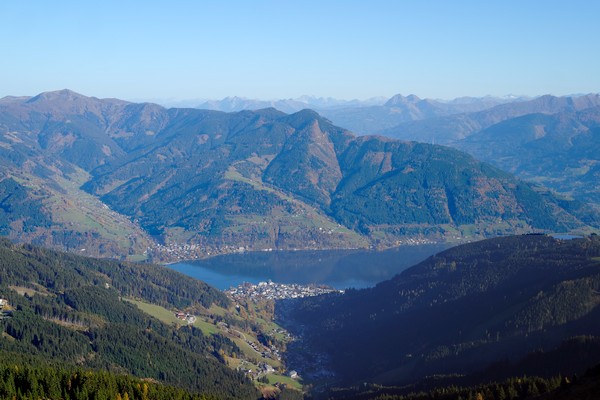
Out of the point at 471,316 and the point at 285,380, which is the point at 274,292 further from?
the point at 471,316

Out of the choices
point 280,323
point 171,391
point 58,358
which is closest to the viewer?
point 171,391

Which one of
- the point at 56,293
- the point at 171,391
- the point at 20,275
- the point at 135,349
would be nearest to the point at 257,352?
the point at 135,349

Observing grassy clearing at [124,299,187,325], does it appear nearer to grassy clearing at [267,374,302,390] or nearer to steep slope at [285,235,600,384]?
steep slope at [285,235,600,384]

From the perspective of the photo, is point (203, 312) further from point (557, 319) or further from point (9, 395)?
point (9, 395)

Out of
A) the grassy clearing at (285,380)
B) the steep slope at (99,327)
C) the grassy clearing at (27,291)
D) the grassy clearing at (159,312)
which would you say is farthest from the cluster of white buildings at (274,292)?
the grassy clearing at (285,380)

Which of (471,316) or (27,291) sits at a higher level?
(27,291)

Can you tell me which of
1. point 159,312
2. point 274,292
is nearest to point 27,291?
point 159,312

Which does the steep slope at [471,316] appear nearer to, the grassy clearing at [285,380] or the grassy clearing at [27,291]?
the grassy clearing at [285,380]

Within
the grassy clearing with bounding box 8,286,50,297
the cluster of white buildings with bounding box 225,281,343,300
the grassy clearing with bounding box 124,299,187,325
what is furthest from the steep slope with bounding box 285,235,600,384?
the grassy clearing with bounding box 8,286,50,297
